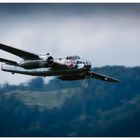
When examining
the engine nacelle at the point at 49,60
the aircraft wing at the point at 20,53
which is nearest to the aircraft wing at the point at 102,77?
the engine nacelle at the point at 49,60

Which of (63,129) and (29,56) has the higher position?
(29,56)

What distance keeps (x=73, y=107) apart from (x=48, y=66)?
1450 millimetres

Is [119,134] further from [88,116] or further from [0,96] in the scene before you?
[0,96]

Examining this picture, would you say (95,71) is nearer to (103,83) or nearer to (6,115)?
(103,83)

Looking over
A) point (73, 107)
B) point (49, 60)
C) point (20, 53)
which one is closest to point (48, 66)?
point (49, 60)

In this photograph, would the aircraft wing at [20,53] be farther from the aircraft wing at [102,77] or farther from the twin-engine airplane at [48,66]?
the aircraft wing at [102,77]

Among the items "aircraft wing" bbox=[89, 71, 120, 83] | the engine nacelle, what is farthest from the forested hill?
the engine nacelle

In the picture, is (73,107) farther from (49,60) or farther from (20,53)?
(20,53)

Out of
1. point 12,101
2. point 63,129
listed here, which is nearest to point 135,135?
point 63,129

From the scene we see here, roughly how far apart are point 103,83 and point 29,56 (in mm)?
2293

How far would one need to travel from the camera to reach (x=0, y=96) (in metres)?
24.7

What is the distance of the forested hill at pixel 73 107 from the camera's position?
955 inches

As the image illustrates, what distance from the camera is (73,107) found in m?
24.7

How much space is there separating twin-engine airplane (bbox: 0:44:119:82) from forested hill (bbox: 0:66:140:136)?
1.38 feet
